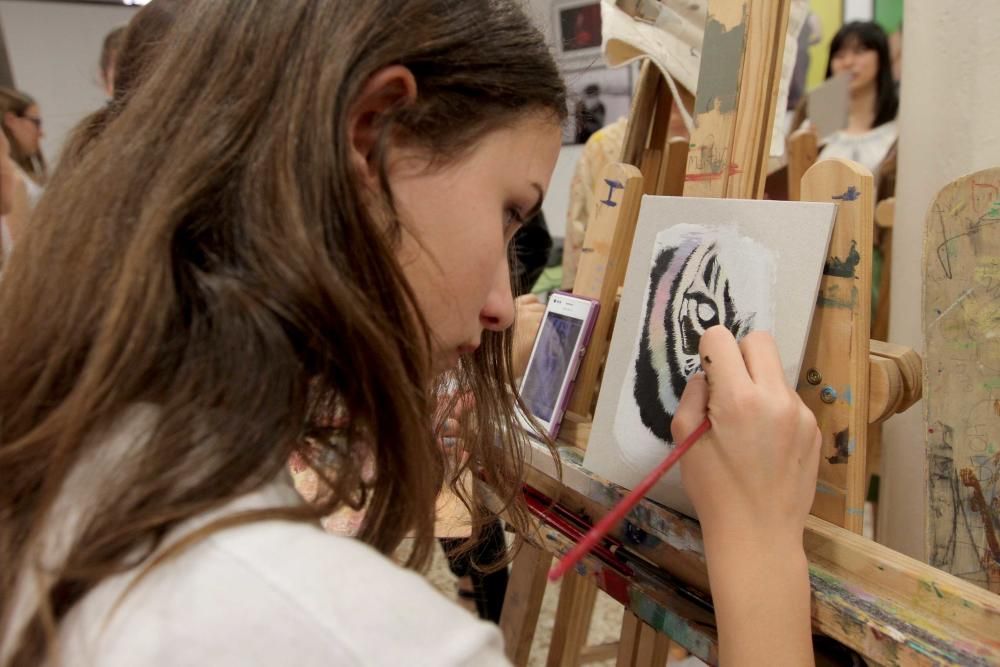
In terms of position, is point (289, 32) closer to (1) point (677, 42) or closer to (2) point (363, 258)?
(2) point (363, 258)

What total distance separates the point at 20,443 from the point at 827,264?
0.74 metres

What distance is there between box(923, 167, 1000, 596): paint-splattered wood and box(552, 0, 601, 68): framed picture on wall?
2140 millimetres

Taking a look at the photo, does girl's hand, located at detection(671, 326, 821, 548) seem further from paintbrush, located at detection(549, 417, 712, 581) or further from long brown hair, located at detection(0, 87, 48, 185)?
long brown hair, located at detection(0, 87, 48, 185)

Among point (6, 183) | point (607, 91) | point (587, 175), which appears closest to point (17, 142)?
point (6, 183)

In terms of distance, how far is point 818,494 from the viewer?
764 mm

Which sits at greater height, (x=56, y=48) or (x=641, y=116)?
(x=56, y=48)

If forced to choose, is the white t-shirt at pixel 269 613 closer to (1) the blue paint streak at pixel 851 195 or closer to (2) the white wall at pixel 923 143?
(1) the blue paint streak at pixel 851 195

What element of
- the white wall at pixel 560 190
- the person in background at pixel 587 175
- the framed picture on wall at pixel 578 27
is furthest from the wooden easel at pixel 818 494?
the white wall at pixel 560 190

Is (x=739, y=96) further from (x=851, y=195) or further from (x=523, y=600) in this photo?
(x=523, y=600)

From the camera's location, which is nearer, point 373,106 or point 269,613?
point 269,613

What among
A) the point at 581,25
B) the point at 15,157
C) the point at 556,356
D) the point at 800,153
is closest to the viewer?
the point at 556,356

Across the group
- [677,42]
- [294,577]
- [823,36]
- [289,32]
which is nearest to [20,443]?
[294,577]

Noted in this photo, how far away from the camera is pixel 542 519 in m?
0.98

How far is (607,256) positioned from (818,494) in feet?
1.49
